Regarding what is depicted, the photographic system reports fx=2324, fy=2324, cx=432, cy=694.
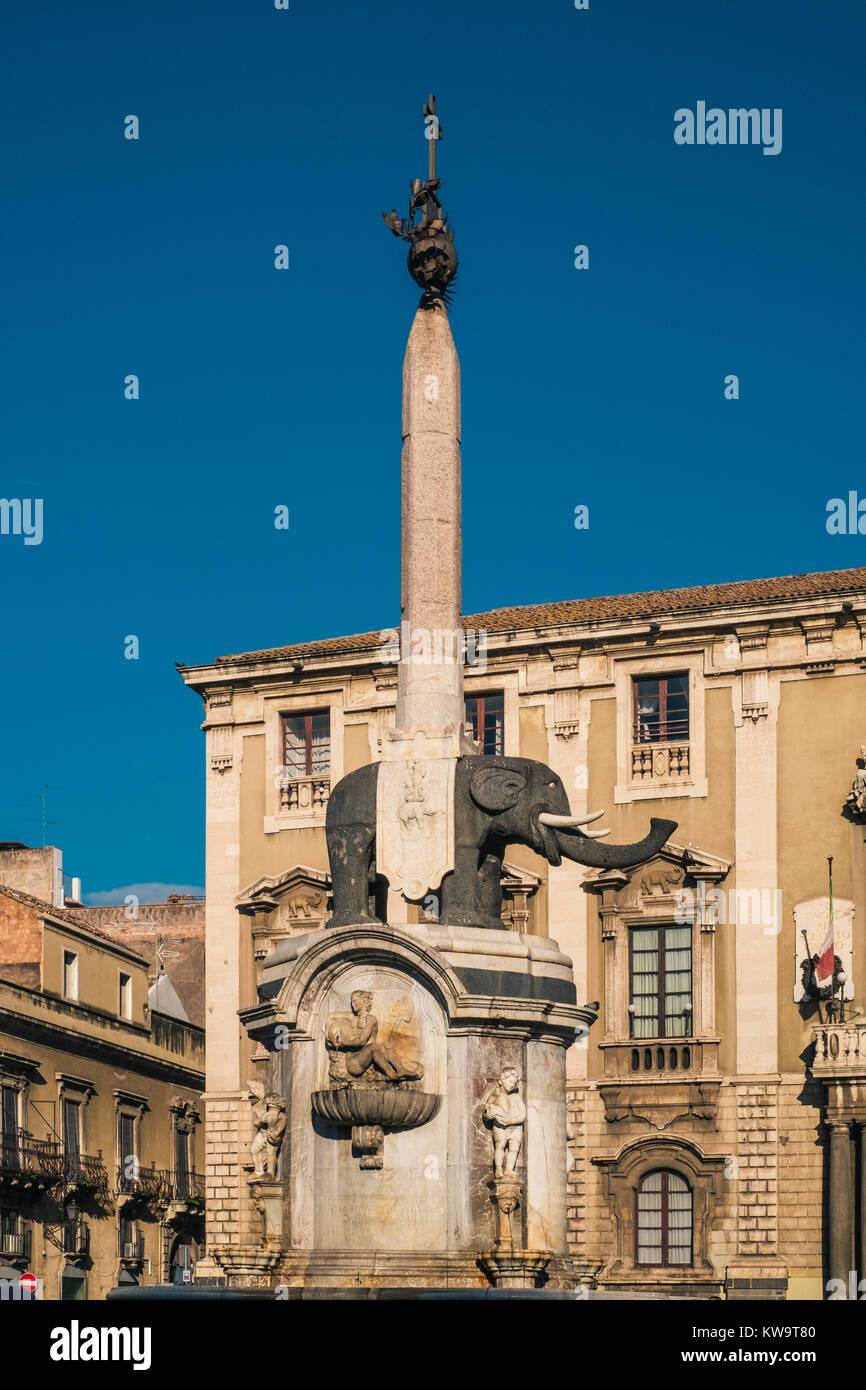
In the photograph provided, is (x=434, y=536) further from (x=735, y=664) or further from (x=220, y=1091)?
(x=220, y=1091)

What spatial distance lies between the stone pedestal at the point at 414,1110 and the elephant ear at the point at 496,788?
1376 millimetres

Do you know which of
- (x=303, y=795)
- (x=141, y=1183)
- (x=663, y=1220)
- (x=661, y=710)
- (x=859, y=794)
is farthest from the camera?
(x=141, y=1183)

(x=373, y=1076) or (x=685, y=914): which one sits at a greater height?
(x=685, y=914)

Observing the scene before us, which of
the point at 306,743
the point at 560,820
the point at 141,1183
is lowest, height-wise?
the point at 141,1183

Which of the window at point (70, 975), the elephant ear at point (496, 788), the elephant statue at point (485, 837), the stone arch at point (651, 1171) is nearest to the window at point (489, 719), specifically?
the stone arch at point (651, 1171)

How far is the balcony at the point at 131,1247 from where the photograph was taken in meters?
52.6

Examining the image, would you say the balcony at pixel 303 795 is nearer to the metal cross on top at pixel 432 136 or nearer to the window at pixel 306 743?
the window at pixel 306 743

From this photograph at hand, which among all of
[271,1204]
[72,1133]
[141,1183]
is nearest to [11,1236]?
[72,1133]

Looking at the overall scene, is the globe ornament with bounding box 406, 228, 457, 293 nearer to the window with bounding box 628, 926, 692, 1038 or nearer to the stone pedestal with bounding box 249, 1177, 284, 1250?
the stone pedestal with bounding box 249, 1177, 284, 1250

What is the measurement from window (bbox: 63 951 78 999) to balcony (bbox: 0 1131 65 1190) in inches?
150

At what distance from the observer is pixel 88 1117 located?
51844 mm

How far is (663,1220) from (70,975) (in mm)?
16809

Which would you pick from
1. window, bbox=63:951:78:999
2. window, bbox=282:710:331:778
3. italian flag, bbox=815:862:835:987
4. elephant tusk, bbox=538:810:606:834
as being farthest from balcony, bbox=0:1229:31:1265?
elephant tusk, bbox=538:810:606:834

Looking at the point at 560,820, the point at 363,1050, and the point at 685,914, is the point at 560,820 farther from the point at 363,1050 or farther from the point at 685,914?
the point at 685,914
